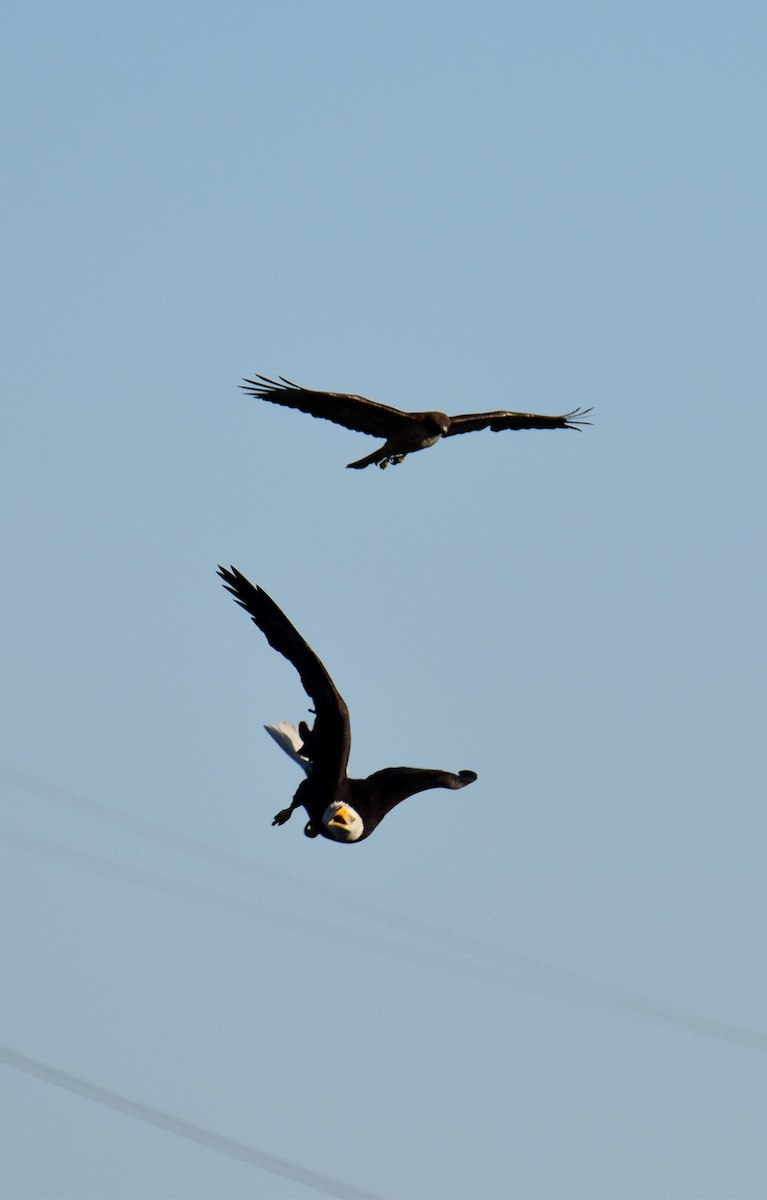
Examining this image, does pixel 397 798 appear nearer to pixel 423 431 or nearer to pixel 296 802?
pixel 296 802

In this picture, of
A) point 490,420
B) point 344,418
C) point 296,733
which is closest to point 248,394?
point 344,418

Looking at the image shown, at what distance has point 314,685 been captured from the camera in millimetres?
26938

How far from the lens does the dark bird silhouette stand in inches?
1056

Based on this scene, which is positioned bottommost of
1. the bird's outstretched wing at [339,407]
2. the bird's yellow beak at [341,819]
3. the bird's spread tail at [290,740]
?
the bird's yellow beak at [341,819]

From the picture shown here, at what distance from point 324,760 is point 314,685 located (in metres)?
0.84

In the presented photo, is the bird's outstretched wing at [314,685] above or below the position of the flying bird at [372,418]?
below

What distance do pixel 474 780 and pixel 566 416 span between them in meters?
9.23

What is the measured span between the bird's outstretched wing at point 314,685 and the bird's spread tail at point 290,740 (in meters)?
0.09

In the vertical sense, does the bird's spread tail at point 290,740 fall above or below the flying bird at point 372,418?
below

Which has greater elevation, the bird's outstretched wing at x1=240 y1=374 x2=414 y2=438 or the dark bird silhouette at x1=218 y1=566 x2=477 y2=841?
the bird's outstretched wing at x1=240 y1=374 x2=414 y2=438

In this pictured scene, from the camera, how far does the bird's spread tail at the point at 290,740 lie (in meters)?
27.2

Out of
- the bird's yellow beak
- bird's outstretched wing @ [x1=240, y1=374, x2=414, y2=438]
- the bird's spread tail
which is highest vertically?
bird's outstretched wing @ [x1=240, y1=374, x2=414, y2=438]

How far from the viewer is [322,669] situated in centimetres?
2684

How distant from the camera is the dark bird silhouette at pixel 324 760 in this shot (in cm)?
2683
